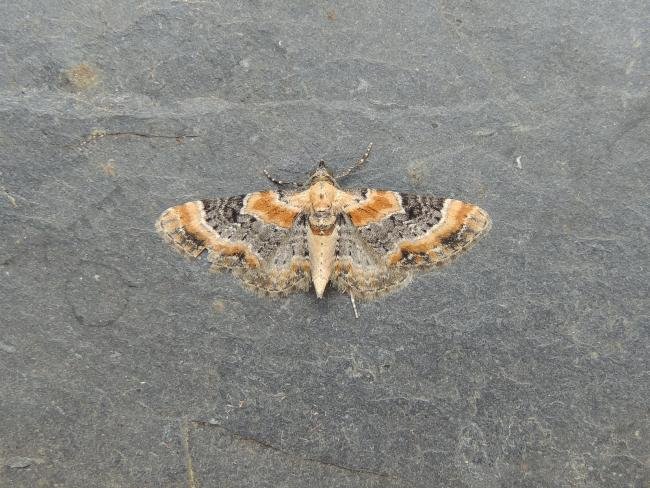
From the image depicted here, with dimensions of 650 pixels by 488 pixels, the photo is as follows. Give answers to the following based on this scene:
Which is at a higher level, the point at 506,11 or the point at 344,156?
the point at 506,11

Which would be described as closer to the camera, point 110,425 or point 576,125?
point 110,425

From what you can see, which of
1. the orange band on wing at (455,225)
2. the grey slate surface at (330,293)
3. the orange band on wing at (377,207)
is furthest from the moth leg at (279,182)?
the orange band on wing at (455,225)

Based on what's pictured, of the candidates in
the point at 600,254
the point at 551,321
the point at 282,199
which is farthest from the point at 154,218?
the point at 600,254

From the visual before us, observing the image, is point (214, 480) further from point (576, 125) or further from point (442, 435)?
point (576, 125)

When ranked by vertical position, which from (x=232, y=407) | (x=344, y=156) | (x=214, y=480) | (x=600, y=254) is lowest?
(x=214, y=480)

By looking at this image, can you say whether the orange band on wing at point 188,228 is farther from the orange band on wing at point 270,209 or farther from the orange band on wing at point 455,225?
the orange band on wing at point 455,225

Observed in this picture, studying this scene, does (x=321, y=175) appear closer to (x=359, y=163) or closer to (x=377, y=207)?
(x=359, y=163)

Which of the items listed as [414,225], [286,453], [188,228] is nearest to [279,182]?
[188,228]
